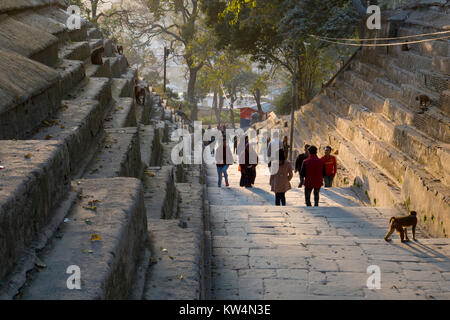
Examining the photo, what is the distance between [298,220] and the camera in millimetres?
7898

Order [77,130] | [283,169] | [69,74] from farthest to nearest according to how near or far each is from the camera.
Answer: [283,169] < [69,74] < [77,130]

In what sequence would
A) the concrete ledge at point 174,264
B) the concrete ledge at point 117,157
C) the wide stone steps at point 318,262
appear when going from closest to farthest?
1. the concrete ledge at point 174,264
2. the wide stone steps at point 318,262
3. the concrete ledge at point 117,157

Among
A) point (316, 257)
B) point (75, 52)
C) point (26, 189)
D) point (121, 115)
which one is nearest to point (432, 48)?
point (121, 115)

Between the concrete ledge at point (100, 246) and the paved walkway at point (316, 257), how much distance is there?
126 centimetres

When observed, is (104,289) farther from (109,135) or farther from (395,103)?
(395,103)

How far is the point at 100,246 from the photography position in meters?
3.35

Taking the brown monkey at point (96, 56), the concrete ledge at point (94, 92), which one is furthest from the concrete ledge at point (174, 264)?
the brown monkey at point (96, 56)

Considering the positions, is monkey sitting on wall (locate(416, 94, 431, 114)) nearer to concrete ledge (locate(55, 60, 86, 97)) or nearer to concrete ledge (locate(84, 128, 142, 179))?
concrete ledge (locate(84, 128, 142, 179))

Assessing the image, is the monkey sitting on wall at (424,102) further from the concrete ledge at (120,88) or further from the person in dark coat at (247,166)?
the concrete ledge at (120,88)

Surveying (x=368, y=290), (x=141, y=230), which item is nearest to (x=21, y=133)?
(x=141, y=230)

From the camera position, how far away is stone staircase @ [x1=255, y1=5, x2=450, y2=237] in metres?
8.06

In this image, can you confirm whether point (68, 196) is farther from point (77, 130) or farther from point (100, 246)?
point (77, 130)

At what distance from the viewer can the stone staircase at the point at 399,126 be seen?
806 centimetres

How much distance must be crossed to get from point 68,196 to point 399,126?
8.18 metres
